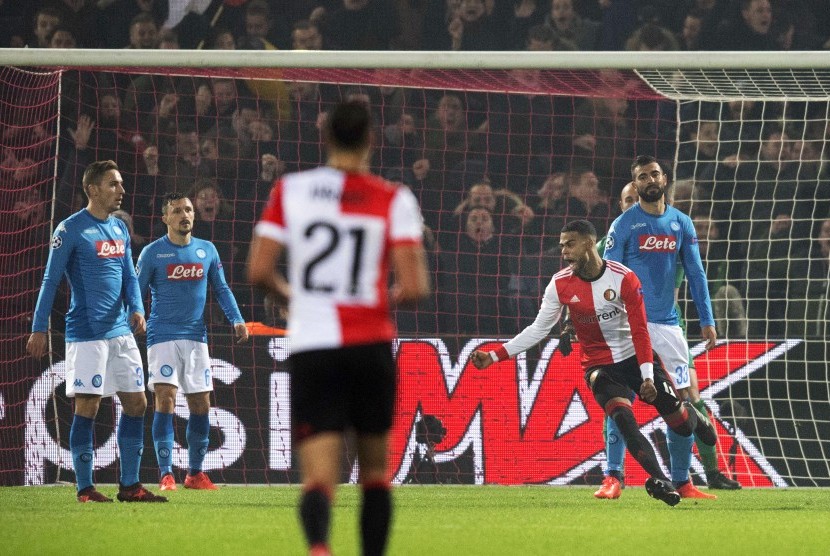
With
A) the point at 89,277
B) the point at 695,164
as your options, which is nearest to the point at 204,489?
the point at 89,277

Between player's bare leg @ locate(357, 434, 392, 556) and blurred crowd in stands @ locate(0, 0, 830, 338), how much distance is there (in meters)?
6.27

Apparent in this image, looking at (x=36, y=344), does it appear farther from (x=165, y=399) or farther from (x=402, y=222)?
(x=402, y=222)

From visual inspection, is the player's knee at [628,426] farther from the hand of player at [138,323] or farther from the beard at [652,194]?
the hand of player at [138,323]

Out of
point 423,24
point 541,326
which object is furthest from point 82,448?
point 423,24

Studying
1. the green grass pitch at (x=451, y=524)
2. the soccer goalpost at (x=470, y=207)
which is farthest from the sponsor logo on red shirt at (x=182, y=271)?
the green grass pitch at (x=451, y=524)

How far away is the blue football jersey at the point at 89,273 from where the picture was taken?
8023 millimetres

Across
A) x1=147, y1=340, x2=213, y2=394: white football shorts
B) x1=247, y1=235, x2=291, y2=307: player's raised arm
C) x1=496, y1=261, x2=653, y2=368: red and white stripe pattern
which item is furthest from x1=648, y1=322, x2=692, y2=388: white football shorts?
x1=247, y1=235, x2=291, y2=307: player's raised arm

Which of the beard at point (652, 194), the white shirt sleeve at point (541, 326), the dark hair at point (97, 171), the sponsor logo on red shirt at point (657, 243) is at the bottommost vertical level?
the white shirt sleeve at point (541, 326)

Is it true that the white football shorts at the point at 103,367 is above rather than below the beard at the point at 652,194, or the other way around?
below

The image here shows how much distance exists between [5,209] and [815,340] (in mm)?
6475

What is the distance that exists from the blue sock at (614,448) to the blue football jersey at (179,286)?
2.69m

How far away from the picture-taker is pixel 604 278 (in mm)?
8094

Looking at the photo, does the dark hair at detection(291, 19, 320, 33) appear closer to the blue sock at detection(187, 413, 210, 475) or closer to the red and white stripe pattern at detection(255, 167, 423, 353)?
the blue sock at detection(187, 413, 210, 475)

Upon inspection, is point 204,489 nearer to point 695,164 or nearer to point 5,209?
point 5,209
